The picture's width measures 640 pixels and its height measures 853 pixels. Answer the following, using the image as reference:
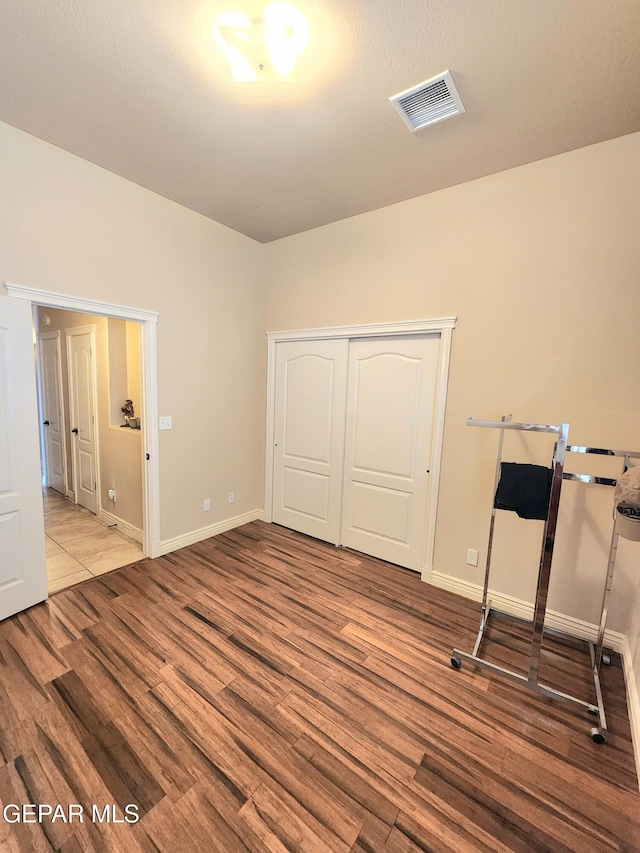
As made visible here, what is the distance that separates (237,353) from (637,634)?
144 inches

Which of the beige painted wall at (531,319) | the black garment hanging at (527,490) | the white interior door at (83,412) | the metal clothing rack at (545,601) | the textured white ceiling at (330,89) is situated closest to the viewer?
the textured white ceiling at (330,89)

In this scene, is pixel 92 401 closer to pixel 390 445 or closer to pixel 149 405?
pixel 149 405

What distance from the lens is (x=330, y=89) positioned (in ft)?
5.75

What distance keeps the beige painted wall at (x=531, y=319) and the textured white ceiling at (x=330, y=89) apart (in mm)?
240

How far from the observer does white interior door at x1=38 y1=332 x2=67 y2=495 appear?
4.47m

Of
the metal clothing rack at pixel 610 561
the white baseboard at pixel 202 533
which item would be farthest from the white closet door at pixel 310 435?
the metal clothing rack at pixel 610 561

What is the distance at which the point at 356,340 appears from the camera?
320 centimetres

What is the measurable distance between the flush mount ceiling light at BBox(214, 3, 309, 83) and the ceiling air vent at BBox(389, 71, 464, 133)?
0.56m

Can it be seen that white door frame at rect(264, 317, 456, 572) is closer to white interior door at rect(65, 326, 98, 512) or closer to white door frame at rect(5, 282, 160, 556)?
white door frame at rect(5, 282, 160, 556)

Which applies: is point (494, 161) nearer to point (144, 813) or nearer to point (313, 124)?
point (313, 124)

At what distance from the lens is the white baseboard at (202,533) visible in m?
3.15

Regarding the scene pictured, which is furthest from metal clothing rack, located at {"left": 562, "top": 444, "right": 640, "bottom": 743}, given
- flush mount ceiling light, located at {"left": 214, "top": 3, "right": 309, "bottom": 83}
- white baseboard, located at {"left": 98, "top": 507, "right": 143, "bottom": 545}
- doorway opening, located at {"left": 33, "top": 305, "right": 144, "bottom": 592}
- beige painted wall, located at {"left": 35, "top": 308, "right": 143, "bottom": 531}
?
white baseboard, located at {"left": 98, "top": 507, "right": 143, "bottom": 545}

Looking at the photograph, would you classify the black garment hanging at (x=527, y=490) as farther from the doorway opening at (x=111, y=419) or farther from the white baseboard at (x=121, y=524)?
the white baseboard at (x=121, y=524)

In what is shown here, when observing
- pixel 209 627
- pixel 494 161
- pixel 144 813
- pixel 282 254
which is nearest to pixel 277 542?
pixel 209 627
